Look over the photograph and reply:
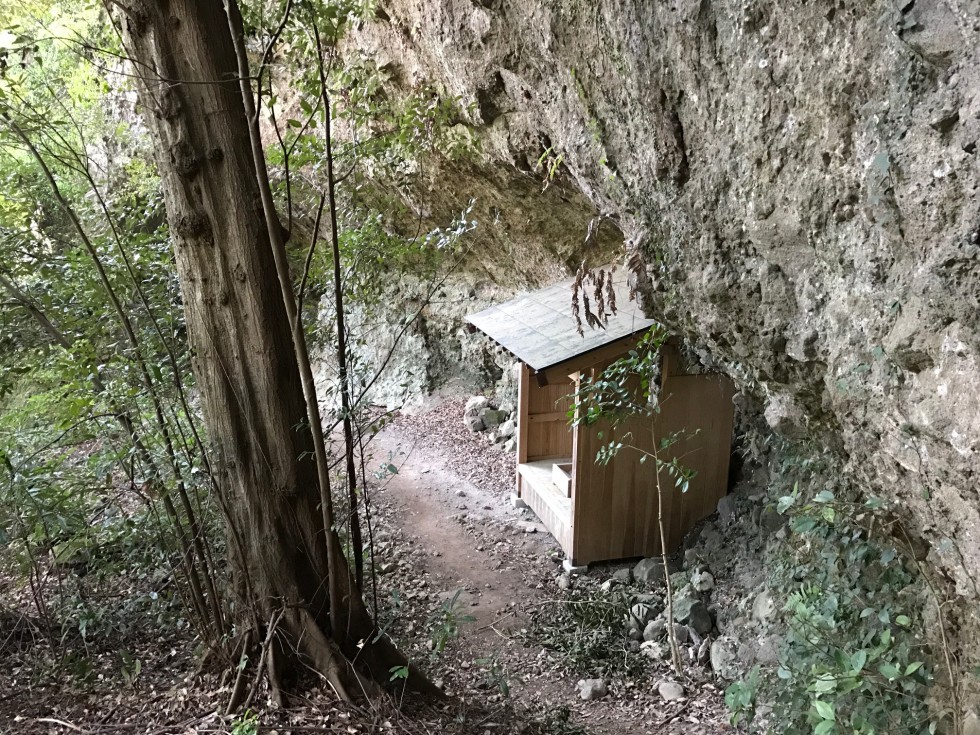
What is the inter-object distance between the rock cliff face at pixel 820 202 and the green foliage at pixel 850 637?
0.39 m

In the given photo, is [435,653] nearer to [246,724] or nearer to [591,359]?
[246,724]

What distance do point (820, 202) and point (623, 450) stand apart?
3987 mm

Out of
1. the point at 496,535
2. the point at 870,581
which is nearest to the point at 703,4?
the point at 870,581

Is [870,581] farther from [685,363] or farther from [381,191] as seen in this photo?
[381,191]

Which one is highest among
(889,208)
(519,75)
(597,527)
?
(519,75)

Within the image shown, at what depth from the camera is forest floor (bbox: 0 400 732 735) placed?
3.49 meters

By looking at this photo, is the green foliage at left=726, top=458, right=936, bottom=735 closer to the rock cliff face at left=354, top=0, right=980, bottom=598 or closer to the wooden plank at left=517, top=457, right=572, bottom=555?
the rock cliff face at left=354, top=0, right=980, bottom=598

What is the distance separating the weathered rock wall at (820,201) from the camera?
2400 mm

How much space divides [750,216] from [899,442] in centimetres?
138

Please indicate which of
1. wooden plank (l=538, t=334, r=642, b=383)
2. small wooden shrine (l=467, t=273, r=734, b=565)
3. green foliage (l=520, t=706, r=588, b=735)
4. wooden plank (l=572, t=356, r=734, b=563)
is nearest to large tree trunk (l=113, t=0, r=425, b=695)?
green foliage (l=520, t=706, r=588, b=735)

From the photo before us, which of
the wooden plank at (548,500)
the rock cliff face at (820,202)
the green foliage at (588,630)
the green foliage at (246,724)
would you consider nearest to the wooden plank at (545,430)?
the wooden plank at (548,500)

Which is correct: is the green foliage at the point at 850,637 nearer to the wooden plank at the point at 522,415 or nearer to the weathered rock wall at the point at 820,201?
the weathered rock wall at the point at 820,201

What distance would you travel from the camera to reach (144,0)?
2.95 m

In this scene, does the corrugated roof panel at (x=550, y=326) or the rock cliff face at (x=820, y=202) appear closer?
the rock cliff face at (x=820, y=202)
